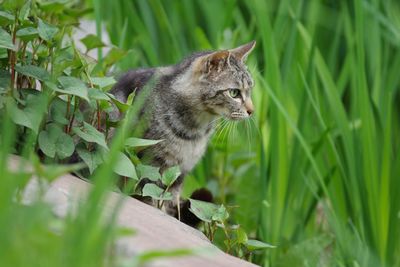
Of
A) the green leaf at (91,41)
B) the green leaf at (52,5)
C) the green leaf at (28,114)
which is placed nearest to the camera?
the green leaf at (28,114)

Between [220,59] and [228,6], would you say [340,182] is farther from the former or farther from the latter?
[228,6]

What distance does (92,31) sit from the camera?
4812 mm

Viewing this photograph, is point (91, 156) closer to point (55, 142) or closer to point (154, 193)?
point (55, 142)

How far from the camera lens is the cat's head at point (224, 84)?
389 centimetres

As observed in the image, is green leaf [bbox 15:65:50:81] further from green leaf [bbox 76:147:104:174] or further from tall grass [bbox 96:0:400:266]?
tall grass [bbox 96:0:400:266]

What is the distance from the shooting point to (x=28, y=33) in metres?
2.85

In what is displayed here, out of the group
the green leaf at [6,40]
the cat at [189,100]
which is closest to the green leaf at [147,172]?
the cat at [189,100]

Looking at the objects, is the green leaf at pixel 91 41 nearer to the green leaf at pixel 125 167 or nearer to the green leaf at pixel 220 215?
the green leaf at pixel 125 167

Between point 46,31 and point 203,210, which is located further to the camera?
point 203,210

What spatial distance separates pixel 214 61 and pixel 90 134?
1.10 metres

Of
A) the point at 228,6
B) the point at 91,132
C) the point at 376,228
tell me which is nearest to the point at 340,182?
the point at 376,228

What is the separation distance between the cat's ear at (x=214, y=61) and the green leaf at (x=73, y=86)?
1.09 meters

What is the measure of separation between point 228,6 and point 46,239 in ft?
9.55

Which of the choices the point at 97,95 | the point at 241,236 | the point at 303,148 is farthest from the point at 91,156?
A: the point at 303,148
